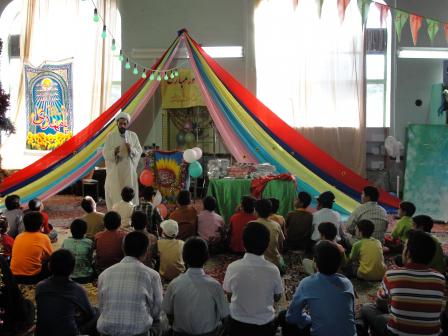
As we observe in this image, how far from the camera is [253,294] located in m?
2.17

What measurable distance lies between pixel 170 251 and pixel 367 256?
1454mm

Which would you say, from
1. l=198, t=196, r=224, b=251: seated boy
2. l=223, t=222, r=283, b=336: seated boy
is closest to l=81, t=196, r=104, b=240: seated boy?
l=198, t=196, r=224, b=251: seated boy

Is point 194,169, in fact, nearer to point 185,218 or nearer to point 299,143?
point 299,143

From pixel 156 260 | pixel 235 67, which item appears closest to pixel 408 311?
pixel 156 260

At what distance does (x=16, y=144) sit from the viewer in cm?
830

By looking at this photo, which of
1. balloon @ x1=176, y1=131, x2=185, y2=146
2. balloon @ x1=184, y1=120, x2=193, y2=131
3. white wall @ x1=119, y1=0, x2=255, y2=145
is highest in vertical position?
white wall @ x1=119, y1=0, x2=255, y2=145

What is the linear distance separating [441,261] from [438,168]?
311cm

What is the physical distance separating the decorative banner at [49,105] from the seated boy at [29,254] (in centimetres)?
517

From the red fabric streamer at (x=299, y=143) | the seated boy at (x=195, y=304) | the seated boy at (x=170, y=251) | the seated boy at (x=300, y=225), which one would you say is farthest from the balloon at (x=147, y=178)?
the seated boy at (x=195, y=304)

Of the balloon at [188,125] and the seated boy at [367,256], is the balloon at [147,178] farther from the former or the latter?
the seated boy at [367,256]

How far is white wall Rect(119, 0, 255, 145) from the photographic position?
26.0 ft

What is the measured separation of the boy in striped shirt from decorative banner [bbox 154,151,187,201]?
12.2 ft

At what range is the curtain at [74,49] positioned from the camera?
8.03m

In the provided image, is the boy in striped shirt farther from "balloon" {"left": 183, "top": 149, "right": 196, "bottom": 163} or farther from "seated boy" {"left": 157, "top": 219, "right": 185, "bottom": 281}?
"balloon" {"left": 183, "top": 149, "right": 196, "bottom": 163}
